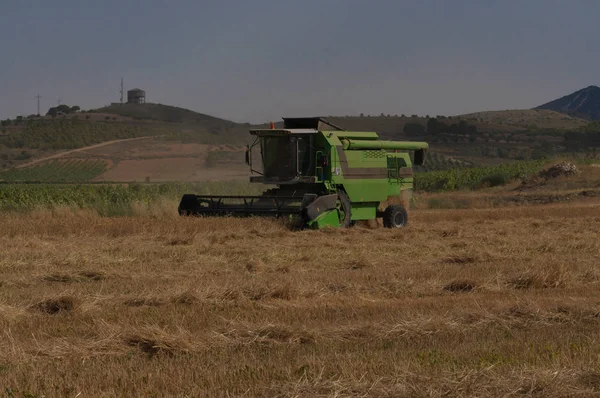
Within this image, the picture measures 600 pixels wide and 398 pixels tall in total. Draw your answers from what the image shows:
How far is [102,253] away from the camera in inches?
545

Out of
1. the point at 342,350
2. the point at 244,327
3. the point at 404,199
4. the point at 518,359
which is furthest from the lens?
the point at 404,199

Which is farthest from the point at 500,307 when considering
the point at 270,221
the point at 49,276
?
the point at 270,221

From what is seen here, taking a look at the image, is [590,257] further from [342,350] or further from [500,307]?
[342,350]

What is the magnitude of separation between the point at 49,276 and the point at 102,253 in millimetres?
2470

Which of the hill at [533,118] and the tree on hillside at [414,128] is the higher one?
the hill at [533,118]

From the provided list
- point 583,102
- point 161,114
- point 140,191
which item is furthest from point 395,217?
point 583,102

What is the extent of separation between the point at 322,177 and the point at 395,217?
2269 mm

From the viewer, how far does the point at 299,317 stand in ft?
27.3

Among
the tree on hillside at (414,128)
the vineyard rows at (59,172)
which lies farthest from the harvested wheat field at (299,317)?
the tree on hillside at (414,128)

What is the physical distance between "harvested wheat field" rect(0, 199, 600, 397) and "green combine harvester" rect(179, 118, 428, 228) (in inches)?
132

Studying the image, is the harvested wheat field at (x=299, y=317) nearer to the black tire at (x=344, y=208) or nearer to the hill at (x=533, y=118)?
the black tire at (x=344, y=208)

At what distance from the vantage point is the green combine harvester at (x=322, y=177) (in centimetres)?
1914

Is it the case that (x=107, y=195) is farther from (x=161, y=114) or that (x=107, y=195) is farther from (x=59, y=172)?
(x=161, y=114)

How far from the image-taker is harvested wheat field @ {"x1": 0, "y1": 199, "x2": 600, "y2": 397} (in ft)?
18.9
